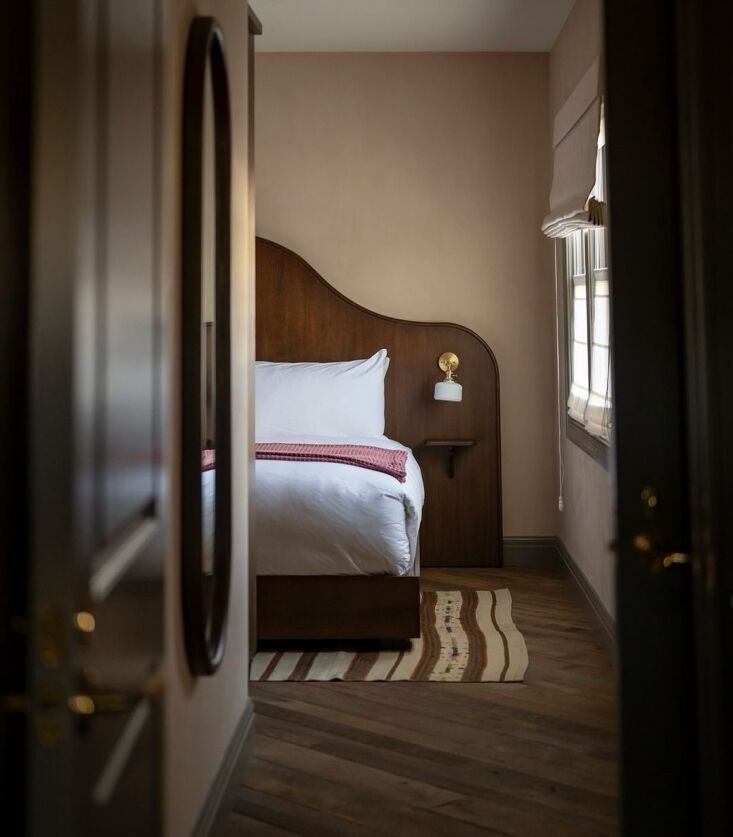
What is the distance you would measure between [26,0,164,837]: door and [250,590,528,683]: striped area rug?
8.23ft

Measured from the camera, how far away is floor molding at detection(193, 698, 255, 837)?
237 cm

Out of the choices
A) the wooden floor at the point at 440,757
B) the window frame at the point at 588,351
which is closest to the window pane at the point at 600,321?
the window frame at the point at 588,351

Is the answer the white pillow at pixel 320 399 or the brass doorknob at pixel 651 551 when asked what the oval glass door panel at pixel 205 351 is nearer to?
the brass doorknob at pixel 651 551

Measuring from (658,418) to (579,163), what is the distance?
2.83 meters

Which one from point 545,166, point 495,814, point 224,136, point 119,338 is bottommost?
point 495,814

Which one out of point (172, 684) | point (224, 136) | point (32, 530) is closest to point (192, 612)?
point (172, 684)

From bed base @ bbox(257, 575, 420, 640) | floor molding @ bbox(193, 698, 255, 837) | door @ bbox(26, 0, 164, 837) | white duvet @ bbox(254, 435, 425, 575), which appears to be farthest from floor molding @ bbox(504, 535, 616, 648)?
door @ bbox(26, 0, 164, 837)

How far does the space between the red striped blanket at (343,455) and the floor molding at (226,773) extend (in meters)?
1.30

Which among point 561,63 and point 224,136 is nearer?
point 224,136

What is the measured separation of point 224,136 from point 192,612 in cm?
120

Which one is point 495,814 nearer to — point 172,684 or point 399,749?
point 399,749

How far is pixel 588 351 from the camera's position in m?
4.54

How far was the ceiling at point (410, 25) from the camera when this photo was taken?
4.93 meters

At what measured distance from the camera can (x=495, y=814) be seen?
2.60m
